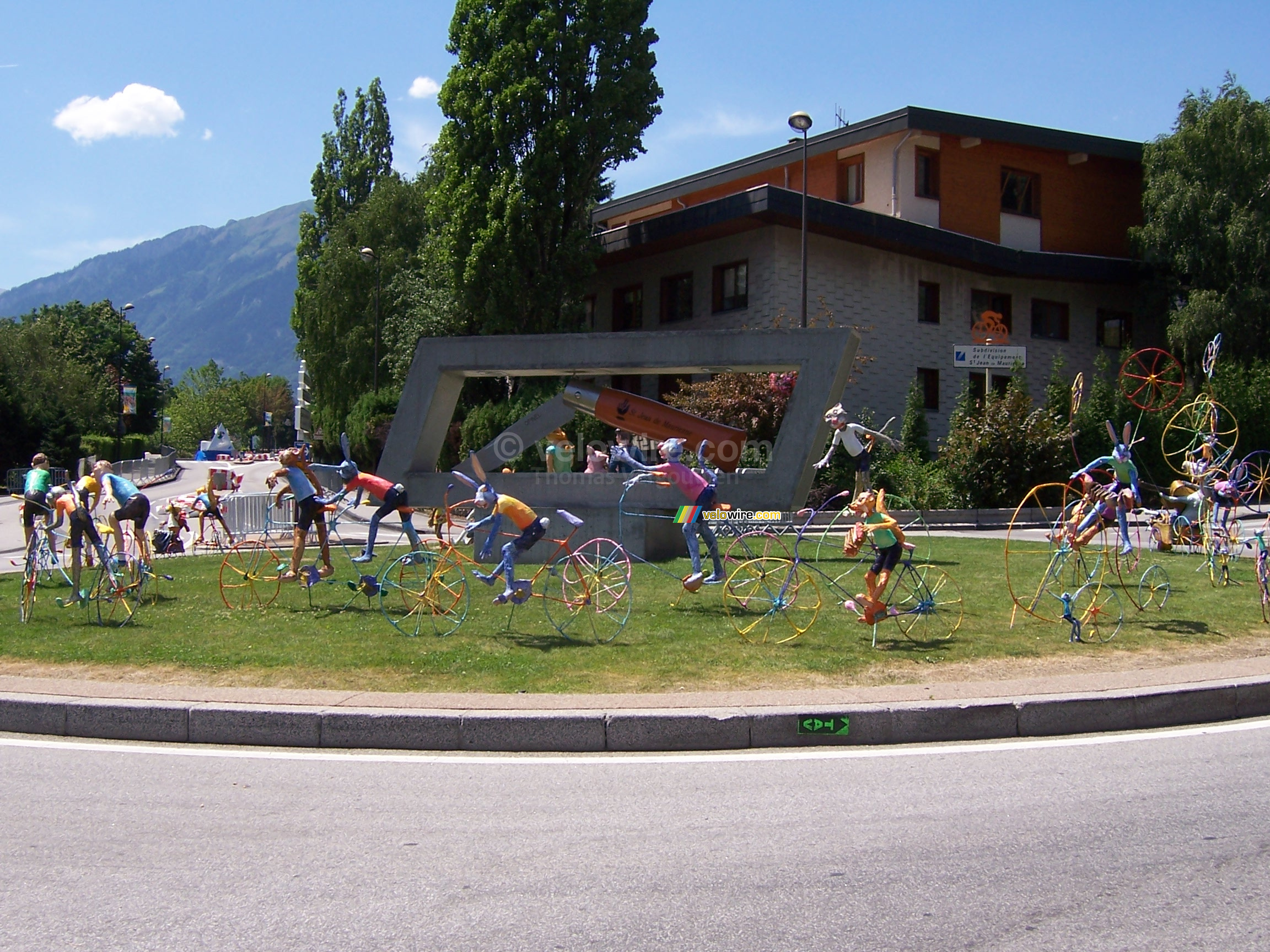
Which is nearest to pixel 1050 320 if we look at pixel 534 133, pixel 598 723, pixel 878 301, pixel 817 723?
pixel 878 301

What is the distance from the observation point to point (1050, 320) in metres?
37.8

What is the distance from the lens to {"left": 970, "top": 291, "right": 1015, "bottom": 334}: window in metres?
36.4


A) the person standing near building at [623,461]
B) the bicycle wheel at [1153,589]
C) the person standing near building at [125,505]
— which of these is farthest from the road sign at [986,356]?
the person standing near building at [125,505]

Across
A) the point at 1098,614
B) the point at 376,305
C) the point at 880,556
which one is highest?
the point at 376,305

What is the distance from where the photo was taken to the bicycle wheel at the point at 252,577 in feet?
41.7

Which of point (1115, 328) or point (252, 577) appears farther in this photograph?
point (1115, 328)

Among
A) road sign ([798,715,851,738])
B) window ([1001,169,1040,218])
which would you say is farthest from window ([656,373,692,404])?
road sign ([798,715,851,738])

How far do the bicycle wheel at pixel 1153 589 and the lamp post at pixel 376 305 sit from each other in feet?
116

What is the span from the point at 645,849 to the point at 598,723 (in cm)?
203

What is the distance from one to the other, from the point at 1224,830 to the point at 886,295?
30211 mm

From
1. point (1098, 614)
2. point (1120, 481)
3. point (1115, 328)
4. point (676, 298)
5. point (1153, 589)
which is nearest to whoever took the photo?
point (1098, 614)

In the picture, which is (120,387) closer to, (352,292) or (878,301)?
(352,292)

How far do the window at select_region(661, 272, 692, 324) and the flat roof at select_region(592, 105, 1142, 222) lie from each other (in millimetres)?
5547

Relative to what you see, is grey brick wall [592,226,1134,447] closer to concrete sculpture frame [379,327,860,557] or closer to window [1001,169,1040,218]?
window [1001,169,1040,218]
